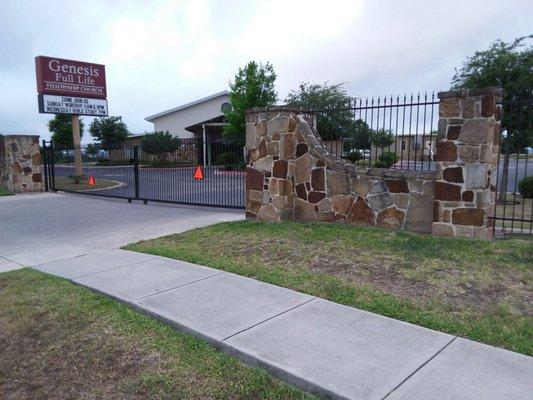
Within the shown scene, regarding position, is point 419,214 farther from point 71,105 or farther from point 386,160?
point 71,105

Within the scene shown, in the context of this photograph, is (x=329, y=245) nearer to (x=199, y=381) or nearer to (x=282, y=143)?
(x=282, y=143)

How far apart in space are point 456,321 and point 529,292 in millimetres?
1181

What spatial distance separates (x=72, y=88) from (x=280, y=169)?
47.9 feet

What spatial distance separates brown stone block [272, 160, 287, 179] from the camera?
8328 mm

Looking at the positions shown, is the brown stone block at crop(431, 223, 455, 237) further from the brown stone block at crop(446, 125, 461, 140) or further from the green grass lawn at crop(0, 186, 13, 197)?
the green grass lawn at crop(0, 186, 13, 197)

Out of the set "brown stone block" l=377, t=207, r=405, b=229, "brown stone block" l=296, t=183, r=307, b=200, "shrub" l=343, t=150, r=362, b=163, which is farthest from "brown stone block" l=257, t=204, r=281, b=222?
"shrub" l=343, t=150, r=362, b=163

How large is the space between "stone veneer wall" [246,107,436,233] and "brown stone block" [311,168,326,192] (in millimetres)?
13

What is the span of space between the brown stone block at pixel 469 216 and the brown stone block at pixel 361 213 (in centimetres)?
136

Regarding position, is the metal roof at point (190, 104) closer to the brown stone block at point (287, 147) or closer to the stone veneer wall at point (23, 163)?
the stone veneer wall at point (23, 163)

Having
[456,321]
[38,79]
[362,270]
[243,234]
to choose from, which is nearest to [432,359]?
[456,321]

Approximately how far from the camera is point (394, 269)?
5.29m

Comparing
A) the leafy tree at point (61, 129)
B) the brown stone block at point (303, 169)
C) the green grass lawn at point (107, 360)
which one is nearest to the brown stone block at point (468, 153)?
the brown stone block at point (303, 169)

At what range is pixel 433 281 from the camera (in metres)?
4.83

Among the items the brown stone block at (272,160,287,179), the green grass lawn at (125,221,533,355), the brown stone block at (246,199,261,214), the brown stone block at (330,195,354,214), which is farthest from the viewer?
the brown stone block at (246,199,261,214)
